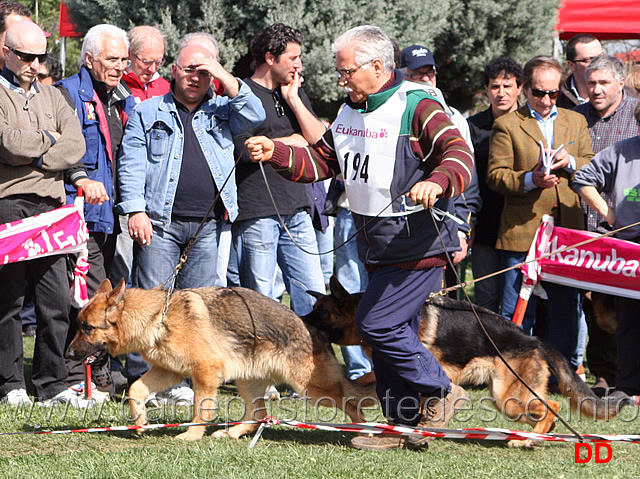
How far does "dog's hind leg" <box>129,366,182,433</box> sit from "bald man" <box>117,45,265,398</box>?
89 centimetres

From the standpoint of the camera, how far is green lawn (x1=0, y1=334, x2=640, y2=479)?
4.40 meters

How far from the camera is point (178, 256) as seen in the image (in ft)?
20.6

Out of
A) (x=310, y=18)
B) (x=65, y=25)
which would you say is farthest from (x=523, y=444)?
(x=65, y=25)

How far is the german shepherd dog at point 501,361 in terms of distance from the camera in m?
5.49

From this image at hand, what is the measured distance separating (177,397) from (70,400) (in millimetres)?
799

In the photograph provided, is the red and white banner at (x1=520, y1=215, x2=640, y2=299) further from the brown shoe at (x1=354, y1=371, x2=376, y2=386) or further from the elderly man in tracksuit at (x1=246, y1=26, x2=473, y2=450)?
the elderly man in tracksuit at (x1=246, y1=26, x2=473, y2=450)

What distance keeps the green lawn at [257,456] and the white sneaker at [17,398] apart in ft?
0.48

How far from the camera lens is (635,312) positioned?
21.6 feet

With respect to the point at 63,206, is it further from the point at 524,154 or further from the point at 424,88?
the point at 524,154

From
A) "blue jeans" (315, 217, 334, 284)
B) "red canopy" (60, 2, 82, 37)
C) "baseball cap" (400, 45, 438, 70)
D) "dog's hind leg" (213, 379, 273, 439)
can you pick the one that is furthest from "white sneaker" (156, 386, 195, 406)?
"red canopy" (60, 2, 82, 37)

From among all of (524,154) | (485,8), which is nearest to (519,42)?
(485,8)

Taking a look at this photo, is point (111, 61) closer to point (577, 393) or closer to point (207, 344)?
point (207, 344)

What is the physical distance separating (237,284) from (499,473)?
3318 mm

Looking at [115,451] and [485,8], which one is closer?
[115,451]
